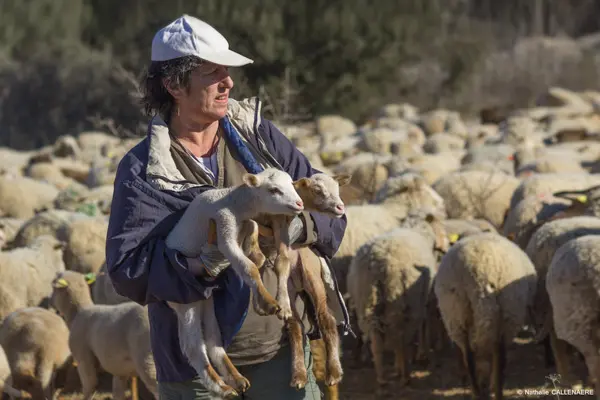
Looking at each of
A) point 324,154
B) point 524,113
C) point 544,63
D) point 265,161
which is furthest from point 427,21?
point 265,161

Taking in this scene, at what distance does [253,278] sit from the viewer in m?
2.76

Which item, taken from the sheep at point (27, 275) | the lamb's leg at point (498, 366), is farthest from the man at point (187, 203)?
the sheep at point (27, 275)

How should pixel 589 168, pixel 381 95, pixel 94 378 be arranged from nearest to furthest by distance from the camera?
pixel 94 378 < pixel 589 168 < pixel 381 95

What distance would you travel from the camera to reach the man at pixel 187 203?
9.65 ft

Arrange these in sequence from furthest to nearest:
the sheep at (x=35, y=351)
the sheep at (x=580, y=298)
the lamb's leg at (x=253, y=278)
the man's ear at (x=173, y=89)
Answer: the sheep at (x=35, y=351)
the sheep at (x=580, y=298)
the man's ear at (x=173, y=89)
the lamb's leg at (x=253, y=278)

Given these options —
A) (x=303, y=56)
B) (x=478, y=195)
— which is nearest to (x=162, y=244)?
(x=478, y=195)

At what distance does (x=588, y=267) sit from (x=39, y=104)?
30032 mm

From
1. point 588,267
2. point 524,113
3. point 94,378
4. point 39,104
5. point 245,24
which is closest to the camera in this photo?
point 588,267

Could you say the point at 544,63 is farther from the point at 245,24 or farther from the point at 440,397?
the point at 440,397

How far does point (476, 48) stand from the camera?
36.1 m

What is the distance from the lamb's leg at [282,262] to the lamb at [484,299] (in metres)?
4.56

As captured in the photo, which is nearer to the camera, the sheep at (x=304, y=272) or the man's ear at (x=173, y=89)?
the sheep at (x=304, y=272)

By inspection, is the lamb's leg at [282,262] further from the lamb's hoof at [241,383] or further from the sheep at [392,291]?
the sheep at [392,291]

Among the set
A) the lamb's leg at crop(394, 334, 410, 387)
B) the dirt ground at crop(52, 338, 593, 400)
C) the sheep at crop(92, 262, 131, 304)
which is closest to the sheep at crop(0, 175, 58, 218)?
the sheep at crop(92, 262, 131, 304)
